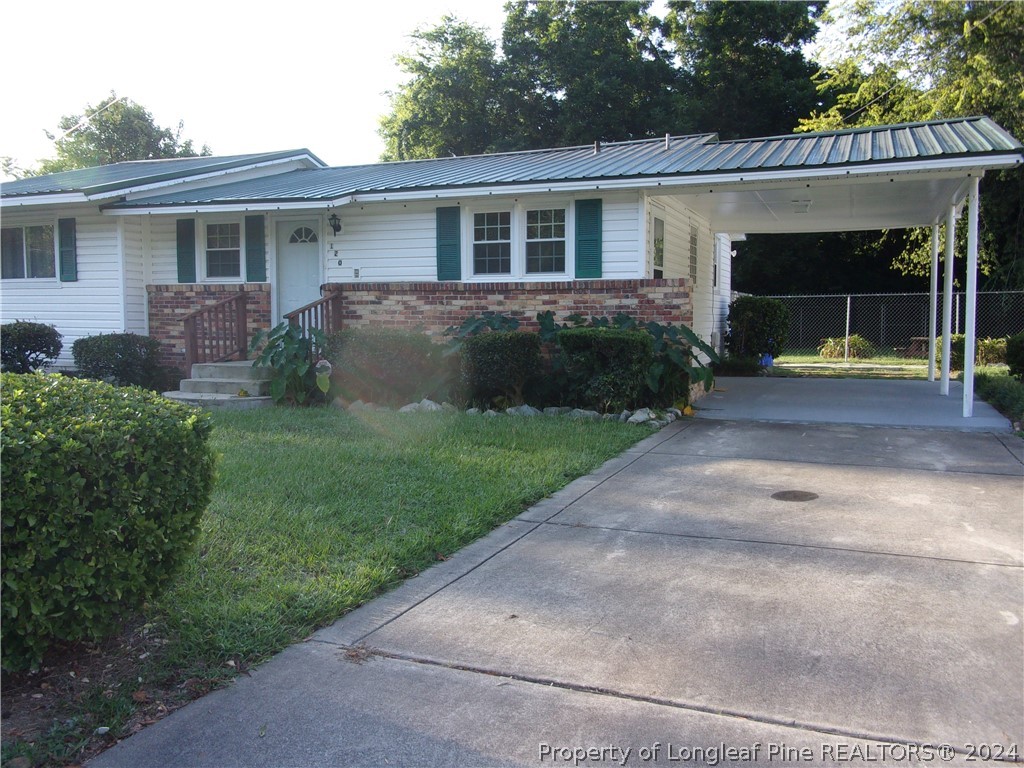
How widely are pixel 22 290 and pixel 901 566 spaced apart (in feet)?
49.3

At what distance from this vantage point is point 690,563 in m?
4.91

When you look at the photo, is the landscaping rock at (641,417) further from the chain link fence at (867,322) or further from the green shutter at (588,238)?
the chain link fence at (867,322)

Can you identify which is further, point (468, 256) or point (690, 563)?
point (468, 256)

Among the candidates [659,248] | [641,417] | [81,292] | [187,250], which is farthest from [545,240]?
[81,292]

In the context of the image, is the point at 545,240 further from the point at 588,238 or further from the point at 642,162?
the point at 642,162

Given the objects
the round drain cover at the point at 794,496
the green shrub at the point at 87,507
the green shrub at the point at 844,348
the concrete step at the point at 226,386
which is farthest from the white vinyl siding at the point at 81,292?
the green shrub at the point at 844,348

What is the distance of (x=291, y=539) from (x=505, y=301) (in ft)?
24.4

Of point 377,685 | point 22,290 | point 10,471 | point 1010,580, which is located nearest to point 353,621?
point 377,685

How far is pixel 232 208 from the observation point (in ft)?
41.6

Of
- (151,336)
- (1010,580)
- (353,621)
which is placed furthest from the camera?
(151,336)

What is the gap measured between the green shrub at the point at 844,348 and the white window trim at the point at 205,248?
1656 centimetres

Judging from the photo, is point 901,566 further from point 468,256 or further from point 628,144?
point 628,144

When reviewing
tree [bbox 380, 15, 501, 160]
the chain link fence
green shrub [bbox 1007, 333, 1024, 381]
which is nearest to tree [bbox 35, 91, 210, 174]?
tree [bbox 380, 15, 501, 160]

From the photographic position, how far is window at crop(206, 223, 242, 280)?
13781mm
